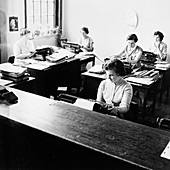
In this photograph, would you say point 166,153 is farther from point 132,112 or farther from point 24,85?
point 24,85

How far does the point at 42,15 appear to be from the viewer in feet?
23.0

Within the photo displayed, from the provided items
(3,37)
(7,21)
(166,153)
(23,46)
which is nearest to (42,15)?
(7,21)

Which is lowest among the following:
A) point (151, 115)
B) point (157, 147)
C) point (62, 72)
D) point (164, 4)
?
point (151, 115)

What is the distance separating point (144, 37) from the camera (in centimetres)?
655

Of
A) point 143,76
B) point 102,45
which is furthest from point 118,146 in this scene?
point 102,45

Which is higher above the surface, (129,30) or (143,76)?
(129,30)

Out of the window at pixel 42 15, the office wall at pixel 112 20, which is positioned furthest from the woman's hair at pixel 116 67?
the window at pixel 42 15

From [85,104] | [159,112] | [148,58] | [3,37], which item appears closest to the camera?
[85,104]

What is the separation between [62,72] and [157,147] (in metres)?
3.50

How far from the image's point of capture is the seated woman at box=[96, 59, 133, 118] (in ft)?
10.0

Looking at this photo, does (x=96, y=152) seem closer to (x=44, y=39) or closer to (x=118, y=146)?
(x=118, y=146)

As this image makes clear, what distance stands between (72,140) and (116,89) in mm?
1649

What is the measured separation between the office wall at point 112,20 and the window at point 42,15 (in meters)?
0.24

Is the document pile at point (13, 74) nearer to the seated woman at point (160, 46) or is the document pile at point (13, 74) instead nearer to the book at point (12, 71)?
the book at point (12, 71)
